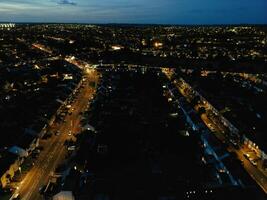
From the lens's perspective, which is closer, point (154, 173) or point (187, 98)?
point (154, 173)

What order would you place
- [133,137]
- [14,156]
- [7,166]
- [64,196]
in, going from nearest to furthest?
1. [64,196]
2. [7,166]
3. [14,156]
4. [133,137]

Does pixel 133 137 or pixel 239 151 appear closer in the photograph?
pixel 133 137

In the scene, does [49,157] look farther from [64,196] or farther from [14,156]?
[64,196]

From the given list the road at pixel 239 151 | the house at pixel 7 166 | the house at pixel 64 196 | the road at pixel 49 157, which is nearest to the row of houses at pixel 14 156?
the house at pixel 7 166

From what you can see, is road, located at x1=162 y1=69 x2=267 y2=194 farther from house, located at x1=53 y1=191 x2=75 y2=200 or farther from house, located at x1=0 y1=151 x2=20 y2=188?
house, located at x1=0 y1=151 x2=20 y2=188

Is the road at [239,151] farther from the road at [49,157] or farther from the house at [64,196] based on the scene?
the road at [49,157]

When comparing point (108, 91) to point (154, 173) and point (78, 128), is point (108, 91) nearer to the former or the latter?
point (78, 128)

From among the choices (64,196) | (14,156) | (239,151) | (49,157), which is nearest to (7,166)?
(14,156)

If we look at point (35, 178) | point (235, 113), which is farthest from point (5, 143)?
point (235, 113)

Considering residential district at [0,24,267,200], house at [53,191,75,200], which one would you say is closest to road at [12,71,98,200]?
residential district at [0,24,267,200]
